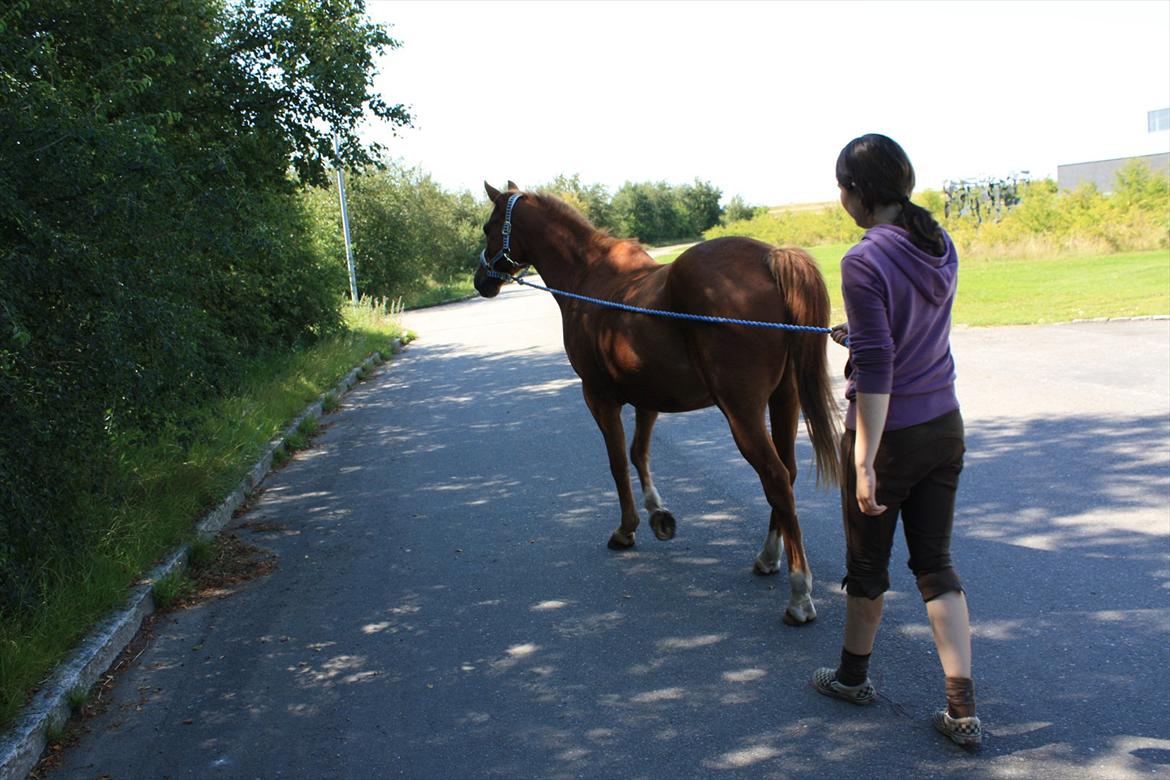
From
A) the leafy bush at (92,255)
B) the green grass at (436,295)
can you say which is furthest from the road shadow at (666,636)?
the green grass at (436,295)

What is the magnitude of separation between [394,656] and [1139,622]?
340cm

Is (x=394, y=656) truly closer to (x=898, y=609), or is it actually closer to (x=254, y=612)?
(x=254, y=612)

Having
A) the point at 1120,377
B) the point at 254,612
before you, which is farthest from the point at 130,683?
the point at 1120,377

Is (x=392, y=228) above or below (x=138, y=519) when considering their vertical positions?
above

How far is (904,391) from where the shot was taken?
3.26 metres

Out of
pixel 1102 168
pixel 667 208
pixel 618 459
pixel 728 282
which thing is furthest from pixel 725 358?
pixel 667 208

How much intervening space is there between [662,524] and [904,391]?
8.74 feet

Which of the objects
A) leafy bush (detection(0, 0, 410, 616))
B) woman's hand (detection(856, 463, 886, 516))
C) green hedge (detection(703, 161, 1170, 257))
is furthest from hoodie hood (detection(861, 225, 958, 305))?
green hedge (detection(703, 161, 1170, 257))

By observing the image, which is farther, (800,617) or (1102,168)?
(1102,168)

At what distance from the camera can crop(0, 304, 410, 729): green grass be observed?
14.3ft

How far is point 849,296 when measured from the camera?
10.4 ft

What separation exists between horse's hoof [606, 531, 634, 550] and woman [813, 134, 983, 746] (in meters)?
2.55

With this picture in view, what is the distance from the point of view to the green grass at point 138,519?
14.3ft

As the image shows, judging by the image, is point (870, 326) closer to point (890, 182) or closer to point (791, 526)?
point (890, 182)
